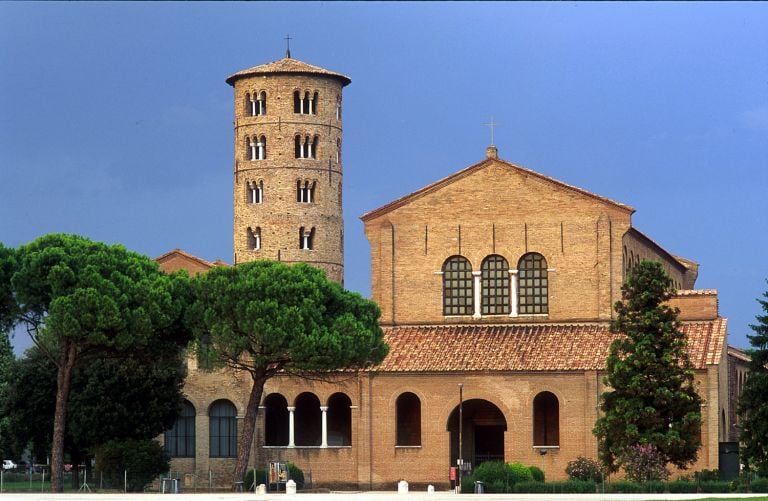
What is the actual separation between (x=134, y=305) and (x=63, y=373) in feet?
11.8

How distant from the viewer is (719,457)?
67.9 metres

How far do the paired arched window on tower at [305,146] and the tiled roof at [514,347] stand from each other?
59.9ft

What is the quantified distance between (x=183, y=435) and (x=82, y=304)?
1231 cm

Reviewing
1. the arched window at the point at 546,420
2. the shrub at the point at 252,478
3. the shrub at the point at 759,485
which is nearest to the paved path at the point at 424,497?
the shrub at the point at 759,485

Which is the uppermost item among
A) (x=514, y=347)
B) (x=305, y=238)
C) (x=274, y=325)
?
(x=305, y=238)

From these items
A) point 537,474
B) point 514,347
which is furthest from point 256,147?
A: point 537,474

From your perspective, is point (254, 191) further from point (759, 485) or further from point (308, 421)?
point (759, 485)

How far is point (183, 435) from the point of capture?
76.9 m

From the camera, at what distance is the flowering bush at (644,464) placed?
62.5 meters

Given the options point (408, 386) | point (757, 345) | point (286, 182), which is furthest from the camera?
point (286, 182)

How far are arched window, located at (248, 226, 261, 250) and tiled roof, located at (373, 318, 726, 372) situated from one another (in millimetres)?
17032

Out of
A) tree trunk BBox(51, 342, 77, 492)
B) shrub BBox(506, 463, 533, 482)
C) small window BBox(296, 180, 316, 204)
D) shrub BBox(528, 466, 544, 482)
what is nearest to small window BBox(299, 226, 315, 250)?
small window BBox(296, 180, 316, 204)

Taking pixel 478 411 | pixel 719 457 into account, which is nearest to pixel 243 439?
pixel 478 411

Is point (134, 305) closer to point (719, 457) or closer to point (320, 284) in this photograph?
point (320, 284)
